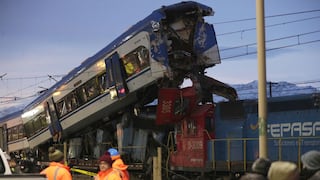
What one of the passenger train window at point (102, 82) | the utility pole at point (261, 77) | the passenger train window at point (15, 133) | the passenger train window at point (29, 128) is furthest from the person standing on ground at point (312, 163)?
the passenger train window at point (15, 133)

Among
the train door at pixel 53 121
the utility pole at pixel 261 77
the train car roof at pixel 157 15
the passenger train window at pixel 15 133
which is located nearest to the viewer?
the utility pole at pixel 261 77

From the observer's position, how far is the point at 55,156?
6.07 metres

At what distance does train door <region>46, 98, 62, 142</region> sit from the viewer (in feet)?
69.9

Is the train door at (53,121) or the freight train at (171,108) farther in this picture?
the train door at (53,121)

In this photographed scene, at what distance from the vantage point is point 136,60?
16.4m

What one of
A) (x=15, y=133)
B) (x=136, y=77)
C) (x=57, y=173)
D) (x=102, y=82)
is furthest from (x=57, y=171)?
(x=15, y=133)

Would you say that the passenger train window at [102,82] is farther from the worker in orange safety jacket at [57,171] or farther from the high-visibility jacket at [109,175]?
the high-visibility jacket at [109,175]

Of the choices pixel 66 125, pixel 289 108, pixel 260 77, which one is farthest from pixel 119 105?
pixel 260 77

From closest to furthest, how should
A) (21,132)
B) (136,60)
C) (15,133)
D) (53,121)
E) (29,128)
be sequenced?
(136,60) → (53,121) → (29,128) → (21,132) → (15,133)

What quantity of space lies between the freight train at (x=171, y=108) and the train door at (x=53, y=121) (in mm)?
377

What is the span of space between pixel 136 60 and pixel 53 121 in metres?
7.03

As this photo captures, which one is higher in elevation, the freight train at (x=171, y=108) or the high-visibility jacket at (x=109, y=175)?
the freight train at (x=171, y=108)

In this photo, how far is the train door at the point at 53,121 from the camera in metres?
21.3

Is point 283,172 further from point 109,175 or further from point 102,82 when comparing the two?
point 102,82
